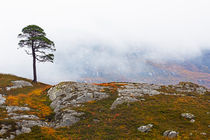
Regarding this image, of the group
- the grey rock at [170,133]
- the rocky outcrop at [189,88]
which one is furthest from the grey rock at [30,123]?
the rocky outcrop at [189,88]

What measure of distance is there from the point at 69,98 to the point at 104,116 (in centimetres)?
1066

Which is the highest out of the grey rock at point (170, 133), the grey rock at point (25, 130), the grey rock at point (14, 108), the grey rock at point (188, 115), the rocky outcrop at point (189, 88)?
the rocky outcrop at point (189, 88)

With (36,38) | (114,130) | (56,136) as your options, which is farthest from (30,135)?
(36,38)

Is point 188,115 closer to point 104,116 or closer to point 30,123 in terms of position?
point 104,116

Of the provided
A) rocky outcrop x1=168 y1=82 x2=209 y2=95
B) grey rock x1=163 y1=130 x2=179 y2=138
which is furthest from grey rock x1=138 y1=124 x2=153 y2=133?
rocky outcrop x1=168 y1=82 x2=209 y2=95

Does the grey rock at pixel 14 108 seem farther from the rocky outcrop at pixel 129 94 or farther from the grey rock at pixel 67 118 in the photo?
the rocky outcrop at pixel 129 94

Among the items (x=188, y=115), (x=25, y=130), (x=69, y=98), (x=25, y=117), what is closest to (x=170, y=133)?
(x=188, y=115)

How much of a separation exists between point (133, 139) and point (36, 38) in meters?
39.1

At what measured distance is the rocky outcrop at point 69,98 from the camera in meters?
23.3

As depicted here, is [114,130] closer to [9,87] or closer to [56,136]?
[56,136]

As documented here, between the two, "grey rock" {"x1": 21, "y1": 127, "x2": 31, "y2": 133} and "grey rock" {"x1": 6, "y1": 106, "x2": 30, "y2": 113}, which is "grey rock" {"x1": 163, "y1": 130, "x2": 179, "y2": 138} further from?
"grey rock" {"x1": 6, "y1": 106, "x2": 30, "y2": 113}

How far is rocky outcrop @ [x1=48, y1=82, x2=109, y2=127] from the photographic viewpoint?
23.3 m

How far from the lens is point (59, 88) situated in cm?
3641

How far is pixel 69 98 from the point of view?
31547mm
